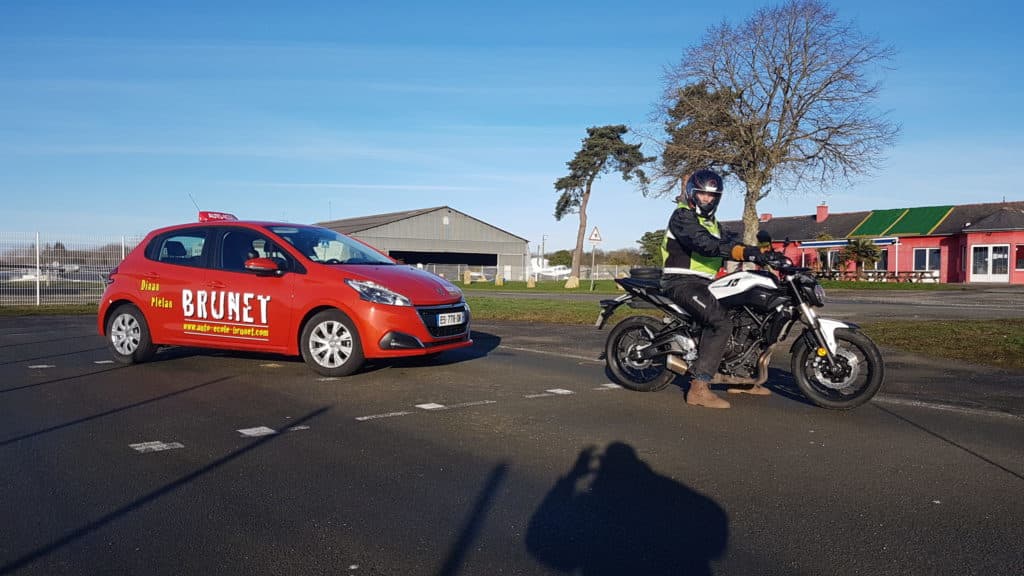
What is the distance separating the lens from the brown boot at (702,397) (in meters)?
6.53

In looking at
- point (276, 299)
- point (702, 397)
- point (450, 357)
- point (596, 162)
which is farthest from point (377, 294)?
point (596, 162)

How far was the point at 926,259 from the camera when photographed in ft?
156

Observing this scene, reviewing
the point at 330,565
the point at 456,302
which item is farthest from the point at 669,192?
the point at 330,565

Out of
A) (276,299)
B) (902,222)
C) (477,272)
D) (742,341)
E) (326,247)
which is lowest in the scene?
(742,341)

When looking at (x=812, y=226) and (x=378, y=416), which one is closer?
(x=378, y=416)

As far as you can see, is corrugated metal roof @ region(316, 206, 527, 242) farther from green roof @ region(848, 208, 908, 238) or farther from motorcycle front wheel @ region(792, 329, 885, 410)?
motorcycle front wheel @ region(792, 329, 885, 410)

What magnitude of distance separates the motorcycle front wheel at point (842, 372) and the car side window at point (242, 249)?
527 centimetres

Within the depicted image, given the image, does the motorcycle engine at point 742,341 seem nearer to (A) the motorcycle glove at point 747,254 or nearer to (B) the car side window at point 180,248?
(A) the motorcycle glove at point 747,254

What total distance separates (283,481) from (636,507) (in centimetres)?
195

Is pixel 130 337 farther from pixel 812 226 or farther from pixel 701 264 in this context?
pixel 812 226

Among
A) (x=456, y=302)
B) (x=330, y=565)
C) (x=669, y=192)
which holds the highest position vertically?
(x=669, y=192)

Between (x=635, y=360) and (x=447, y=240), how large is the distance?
55.6m

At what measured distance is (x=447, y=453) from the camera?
504cm

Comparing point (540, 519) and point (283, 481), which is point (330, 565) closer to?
point (540, 519)
